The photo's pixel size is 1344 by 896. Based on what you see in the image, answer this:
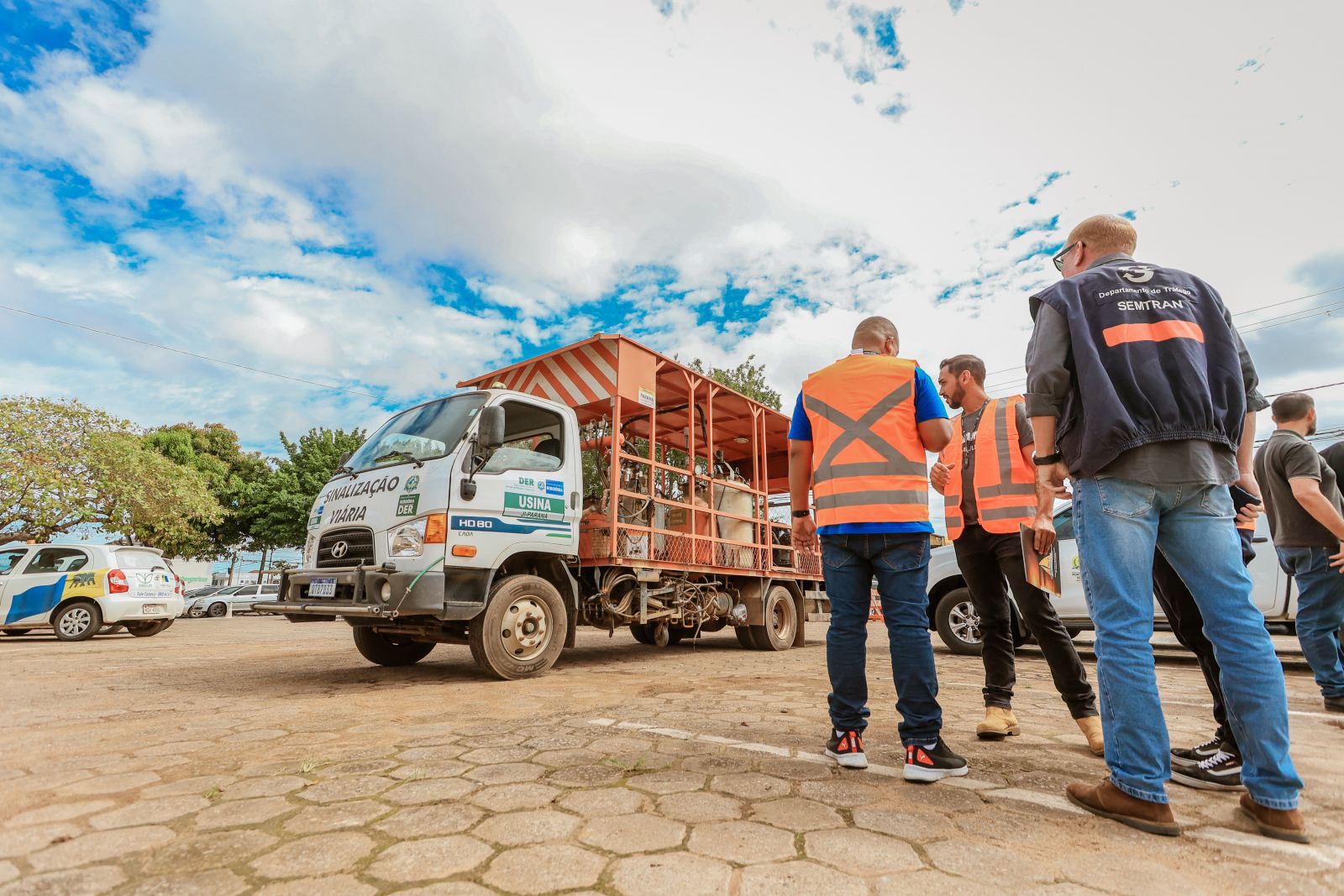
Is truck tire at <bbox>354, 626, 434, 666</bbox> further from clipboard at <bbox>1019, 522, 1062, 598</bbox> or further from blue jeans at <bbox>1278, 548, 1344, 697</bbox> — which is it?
blue jeans at <bbox>1278, 548, 1344, 697</bbox>

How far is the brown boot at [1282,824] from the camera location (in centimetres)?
185

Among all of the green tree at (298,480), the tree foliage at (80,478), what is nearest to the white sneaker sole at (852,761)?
the tree foliage at (80,478)

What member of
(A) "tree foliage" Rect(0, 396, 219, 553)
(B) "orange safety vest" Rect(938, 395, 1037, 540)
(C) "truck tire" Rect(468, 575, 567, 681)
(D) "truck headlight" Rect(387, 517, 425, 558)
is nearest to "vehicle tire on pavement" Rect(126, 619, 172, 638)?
(A) "tree foliage" Rect(0, 396, 219, 553)

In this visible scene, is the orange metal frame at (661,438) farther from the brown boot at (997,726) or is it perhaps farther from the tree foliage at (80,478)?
the tree foliage at (80,478)

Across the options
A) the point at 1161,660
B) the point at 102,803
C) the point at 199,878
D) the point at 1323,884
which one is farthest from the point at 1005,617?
the point at 1161,660

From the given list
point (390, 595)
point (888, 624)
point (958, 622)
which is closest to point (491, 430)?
point (390, 595)

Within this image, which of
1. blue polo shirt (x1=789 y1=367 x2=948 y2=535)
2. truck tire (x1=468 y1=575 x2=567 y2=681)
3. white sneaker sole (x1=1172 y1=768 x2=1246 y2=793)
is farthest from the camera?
truck tire (x1=468 y1=575 x2=567 y2=681)

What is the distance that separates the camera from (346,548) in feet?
16.7

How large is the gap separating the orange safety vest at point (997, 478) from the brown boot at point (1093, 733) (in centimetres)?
84

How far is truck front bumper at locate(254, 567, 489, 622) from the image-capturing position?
4.65 m

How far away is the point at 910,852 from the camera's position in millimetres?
1772

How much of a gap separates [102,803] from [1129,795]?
10.4 feet

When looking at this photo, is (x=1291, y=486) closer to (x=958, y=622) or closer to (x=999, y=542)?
(x=999, y=542)

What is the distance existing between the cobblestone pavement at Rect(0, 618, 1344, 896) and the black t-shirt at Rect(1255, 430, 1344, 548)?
0.97 meters
